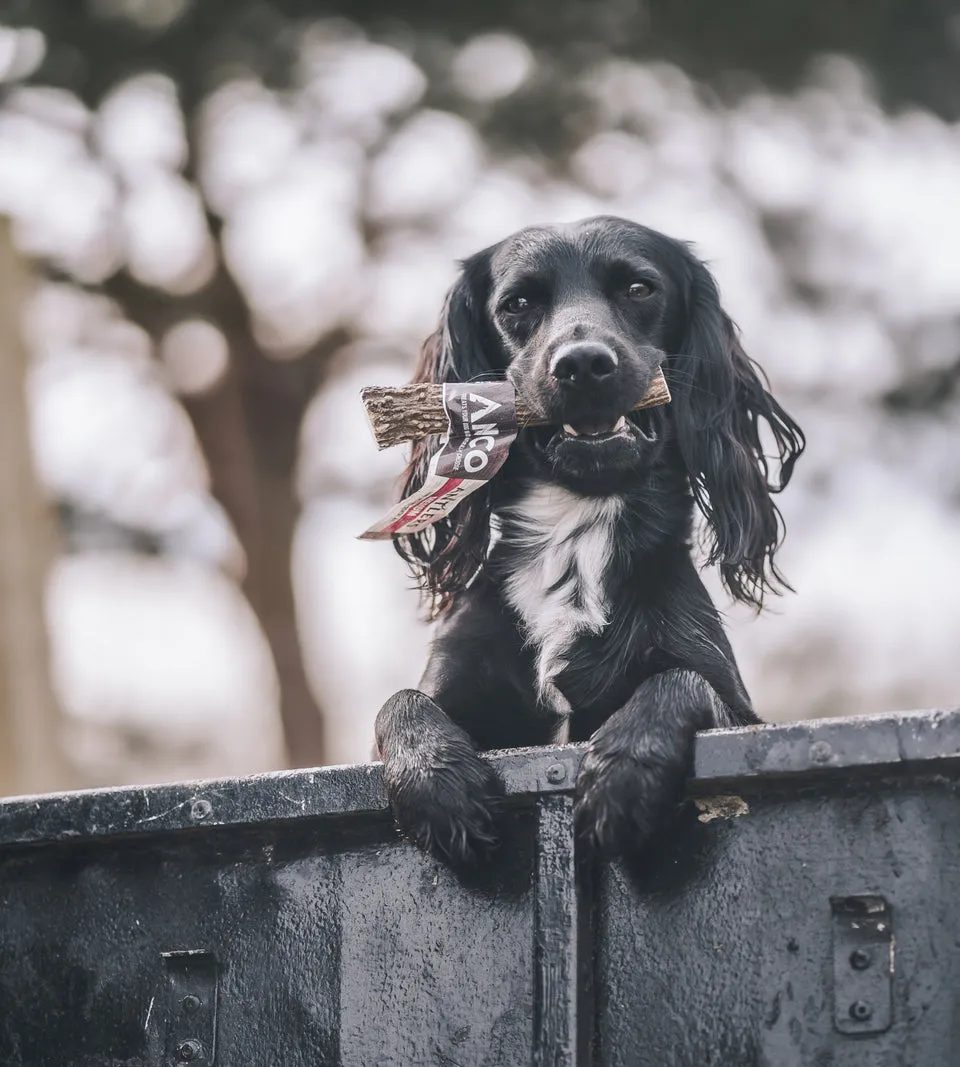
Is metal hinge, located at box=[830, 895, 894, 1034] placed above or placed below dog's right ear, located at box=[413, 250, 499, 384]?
below

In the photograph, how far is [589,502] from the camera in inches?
159

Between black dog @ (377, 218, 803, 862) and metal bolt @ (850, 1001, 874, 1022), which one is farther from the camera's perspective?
black dog @ (377, 218, 803, 862)

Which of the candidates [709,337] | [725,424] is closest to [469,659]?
[725,424]

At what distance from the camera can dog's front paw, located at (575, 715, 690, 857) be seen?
2586 mm

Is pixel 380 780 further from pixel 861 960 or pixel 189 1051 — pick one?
pixel 861 960

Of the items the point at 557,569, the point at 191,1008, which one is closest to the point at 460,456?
the point at 557,569

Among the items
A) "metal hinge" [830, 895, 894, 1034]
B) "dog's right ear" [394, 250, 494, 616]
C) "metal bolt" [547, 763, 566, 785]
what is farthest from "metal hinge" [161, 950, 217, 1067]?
"dog's right ear" [394, 250, 494, 616]

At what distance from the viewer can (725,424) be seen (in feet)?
13.3

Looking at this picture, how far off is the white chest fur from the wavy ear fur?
103 mm

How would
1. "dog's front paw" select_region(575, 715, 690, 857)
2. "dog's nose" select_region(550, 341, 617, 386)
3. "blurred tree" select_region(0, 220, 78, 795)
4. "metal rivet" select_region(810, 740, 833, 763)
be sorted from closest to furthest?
"metal rivet" select_region(810, 740, 833, 763) < "dog's front paw" select_region(575, 715, 690, 857) < "dog's nose" select_region(550, 341, 617, 386) < "blurred tree" select_region(0, 220, 78, 795)

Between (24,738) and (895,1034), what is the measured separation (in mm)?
8430

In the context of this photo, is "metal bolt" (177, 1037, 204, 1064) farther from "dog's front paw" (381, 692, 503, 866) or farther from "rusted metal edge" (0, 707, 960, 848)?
"dog's front paw" (381, 692, 503, 866)

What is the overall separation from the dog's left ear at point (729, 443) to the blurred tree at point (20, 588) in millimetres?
6667

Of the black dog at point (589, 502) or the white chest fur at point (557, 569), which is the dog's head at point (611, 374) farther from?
the white chest fur at point (557, 569)
